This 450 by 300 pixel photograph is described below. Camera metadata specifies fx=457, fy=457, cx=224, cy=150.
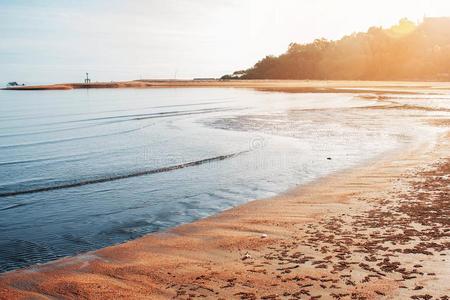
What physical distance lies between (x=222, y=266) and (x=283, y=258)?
94 cm

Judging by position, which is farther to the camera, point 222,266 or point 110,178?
point 110,178

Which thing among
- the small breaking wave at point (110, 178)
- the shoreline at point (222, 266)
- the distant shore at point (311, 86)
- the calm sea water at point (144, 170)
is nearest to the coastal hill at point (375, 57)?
the distant shore at point (311, 86)

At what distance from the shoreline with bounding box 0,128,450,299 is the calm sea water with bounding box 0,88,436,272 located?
93cm

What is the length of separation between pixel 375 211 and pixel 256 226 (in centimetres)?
251

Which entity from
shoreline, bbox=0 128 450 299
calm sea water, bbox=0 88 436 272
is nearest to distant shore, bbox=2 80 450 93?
calm sea water, bbox=0 88 436 272

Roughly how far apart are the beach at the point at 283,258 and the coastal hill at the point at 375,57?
12358cm

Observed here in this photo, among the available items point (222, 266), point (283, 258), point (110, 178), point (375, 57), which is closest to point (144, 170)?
point (110, 178)

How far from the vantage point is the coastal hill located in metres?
133

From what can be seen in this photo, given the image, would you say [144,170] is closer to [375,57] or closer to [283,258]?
[283,258]

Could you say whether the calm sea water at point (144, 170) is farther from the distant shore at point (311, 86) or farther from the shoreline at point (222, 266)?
the distant shore at point (311, 86)

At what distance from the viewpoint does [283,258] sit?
6969 millimetres

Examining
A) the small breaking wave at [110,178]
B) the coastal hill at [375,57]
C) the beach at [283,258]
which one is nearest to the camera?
the beach at [283,258]

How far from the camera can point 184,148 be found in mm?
20297

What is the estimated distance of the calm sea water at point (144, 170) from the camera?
9.48m
